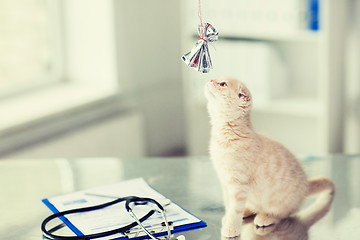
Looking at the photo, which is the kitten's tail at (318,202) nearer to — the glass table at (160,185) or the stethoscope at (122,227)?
the glass table at (160,185)

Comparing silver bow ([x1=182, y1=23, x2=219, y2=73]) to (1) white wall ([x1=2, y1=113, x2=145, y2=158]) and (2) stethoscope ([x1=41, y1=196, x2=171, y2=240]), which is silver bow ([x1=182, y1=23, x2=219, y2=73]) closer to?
(2) stethoscope ([x1=41, y1=196, x2=171, y2=240])

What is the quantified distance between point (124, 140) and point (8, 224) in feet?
6.71

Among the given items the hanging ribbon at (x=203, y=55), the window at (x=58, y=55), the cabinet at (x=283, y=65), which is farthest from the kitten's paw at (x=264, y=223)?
the window at (x=58, y=55)

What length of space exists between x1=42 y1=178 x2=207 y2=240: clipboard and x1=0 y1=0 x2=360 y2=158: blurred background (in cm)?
139

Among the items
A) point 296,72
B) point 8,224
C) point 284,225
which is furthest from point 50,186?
point 296,72

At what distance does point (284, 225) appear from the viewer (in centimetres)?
102

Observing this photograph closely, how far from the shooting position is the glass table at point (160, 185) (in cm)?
103

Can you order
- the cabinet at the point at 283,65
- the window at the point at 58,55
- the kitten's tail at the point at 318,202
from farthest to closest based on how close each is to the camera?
the window at the point at 58,55 < the cabinet at the point at 283,65 < the kitten's tail at the point at 318,202

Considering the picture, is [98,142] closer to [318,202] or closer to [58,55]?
[58,55]

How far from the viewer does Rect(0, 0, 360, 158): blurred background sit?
269 cm

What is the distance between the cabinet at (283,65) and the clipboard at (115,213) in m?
1.41

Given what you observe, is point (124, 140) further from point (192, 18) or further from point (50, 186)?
point (50, 186)

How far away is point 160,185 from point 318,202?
354mm

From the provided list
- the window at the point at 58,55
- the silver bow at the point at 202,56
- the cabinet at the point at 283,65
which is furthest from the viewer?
the window at the point at 58,55
